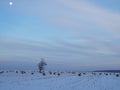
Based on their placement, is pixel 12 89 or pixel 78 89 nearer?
pixel 12 89

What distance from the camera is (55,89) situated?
23375 millimetres

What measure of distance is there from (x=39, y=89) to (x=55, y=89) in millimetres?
1429

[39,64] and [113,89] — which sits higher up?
[39,64]

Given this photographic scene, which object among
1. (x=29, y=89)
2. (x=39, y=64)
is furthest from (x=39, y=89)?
(x=39, y=64)

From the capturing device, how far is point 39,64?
103 meters

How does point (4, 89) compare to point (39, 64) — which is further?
point (39, 64)

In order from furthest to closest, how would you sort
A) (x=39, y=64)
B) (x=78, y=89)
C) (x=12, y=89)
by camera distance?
(x=39, y=64) < (x=78, y=89) < (x=12, y=89)

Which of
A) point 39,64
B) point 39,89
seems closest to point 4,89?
point 39,89

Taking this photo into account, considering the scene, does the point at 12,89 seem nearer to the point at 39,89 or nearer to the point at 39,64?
the point at 39,89

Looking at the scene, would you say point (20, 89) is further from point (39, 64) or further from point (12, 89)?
point (39, 64)

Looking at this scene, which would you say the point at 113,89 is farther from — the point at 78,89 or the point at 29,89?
the point at 29,89

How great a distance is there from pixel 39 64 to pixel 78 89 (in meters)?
79.2

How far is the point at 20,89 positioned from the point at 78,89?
5.08 meters

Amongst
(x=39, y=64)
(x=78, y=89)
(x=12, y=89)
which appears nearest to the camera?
(x=12, y=89)
